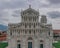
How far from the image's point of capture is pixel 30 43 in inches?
1724

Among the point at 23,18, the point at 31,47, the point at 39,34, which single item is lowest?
the point at 31,47

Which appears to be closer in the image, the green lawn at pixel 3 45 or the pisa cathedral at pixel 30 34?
the pisa cathedral at pixel 30 34

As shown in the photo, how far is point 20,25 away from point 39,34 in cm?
457

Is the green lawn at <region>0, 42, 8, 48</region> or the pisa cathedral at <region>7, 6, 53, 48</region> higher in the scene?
the pisa cathedral at <region>7, 6, 53, 48</region>

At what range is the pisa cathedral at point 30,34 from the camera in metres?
43.1

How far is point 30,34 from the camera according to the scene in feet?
143

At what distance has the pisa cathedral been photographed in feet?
141

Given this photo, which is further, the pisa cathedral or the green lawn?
the green lawn

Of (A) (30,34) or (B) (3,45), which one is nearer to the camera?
(A) (30,34)

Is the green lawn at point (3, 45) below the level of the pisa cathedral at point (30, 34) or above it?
below

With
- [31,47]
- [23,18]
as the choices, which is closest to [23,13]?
[23,18]

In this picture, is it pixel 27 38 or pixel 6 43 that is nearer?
pixel 27 38

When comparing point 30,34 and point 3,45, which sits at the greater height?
point 30,34

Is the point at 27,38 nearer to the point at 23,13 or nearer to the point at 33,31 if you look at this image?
the point at 33,31
